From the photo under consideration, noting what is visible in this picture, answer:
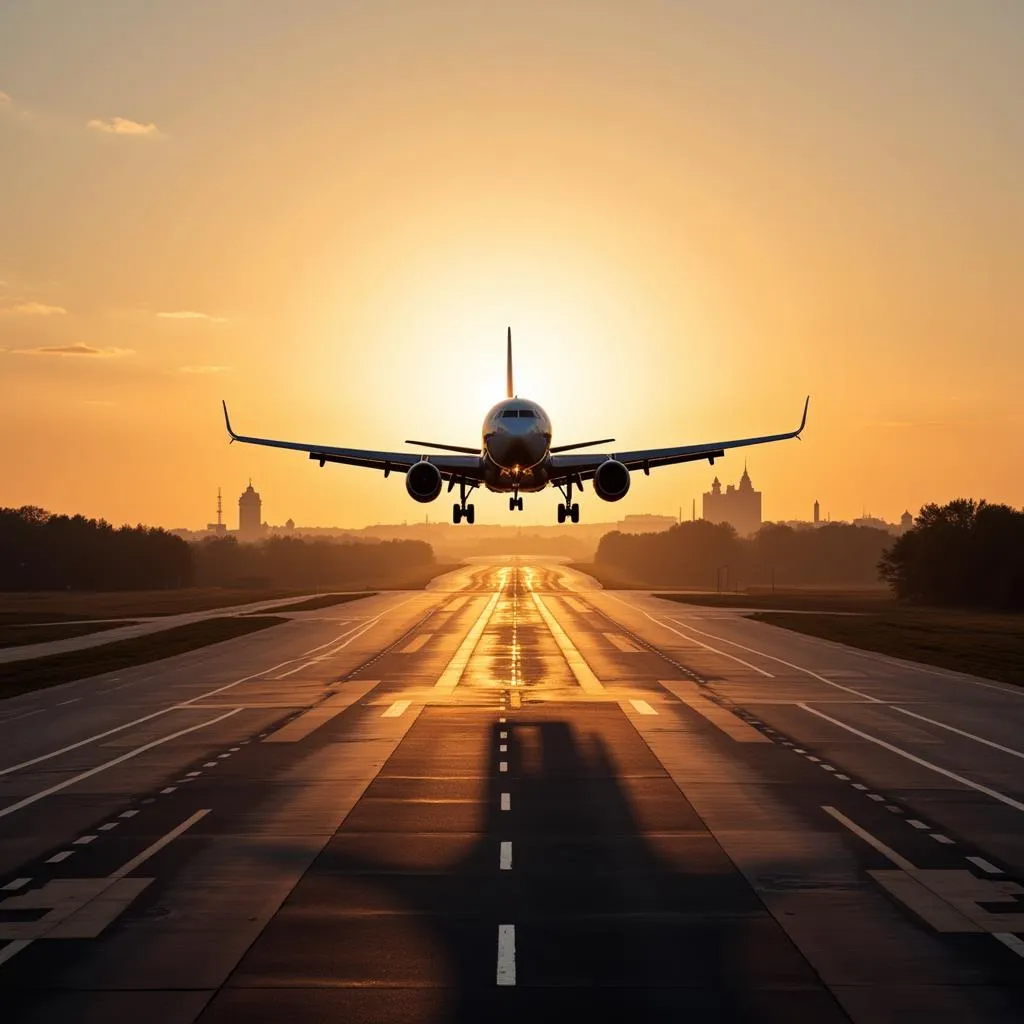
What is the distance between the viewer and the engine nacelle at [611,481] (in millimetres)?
56156

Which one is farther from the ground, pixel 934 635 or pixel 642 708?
pixel 934 635

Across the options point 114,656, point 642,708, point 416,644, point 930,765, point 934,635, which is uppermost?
point 934,635

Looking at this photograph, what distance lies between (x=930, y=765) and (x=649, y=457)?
3311 cm

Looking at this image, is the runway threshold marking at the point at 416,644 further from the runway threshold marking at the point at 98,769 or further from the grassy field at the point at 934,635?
the runway threshold marking at the point at 98,769

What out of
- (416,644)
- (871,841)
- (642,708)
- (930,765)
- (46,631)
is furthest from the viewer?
(46,631)

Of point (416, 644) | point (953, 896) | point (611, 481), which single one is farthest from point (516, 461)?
point (953, 896)

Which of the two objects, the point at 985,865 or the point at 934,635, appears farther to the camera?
the point at 934,635

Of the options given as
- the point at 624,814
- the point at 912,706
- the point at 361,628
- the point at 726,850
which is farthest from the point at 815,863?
the point at 361,628

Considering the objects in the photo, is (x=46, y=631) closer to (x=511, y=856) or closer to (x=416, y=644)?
(x=416, y=644)

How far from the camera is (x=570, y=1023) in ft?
44.2

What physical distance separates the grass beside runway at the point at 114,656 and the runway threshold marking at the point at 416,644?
12.4m

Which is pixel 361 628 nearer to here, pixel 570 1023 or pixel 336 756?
pixel 336 756

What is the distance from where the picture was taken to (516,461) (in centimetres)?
5612

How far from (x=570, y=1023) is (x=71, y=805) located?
1661 cm
